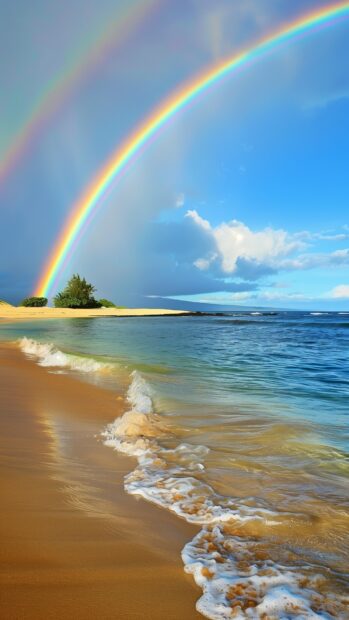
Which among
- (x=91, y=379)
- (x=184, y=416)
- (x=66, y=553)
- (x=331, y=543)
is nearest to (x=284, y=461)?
(x=331, y=543)

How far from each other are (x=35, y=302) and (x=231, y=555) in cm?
10390

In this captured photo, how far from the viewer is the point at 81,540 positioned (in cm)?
316

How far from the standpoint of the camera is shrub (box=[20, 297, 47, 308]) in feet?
328

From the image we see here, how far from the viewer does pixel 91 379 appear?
1262 cm

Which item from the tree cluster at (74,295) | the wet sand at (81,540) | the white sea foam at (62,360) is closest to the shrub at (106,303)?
the tree cluster at (74,295)

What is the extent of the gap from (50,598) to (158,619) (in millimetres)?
700

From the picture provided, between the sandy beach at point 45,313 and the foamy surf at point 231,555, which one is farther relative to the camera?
the sandy beach at point 45,313

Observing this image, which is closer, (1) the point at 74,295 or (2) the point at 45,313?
(2) the point at 45,313

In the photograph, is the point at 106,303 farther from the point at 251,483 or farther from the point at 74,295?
the point at 251,483

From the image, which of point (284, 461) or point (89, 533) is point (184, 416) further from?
point (89, 533)

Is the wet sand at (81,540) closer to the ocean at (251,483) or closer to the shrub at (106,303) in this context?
the ocean at (251,483)

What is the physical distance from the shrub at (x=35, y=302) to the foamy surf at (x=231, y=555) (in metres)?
101

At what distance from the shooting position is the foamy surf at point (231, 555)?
261 centimetres

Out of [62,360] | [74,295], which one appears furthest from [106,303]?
[62,360]
